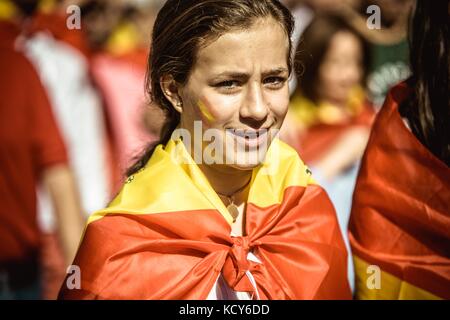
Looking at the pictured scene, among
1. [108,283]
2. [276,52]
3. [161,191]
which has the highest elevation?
[276,52]

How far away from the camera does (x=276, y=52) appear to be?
220cm

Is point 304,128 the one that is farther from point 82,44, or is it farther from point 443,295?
point 443,295

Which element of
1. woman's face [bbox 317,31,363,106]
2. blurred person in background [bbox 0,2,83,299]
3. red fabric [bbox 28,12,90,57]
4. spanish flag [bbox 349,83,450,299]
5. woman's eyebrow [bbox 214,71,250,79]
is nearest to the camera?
woman's eyebrow [bbox 214,71,250,79]

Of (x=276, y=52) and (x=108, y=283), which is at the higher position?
(x=276, y=52)

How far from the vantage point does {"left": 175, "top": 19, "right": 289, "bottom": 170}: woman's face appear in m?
2.16

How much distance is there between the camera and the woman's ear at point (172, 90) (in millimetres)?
2324

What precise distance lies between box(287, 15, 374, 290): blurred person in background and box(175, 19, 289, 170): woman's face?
2.48 m

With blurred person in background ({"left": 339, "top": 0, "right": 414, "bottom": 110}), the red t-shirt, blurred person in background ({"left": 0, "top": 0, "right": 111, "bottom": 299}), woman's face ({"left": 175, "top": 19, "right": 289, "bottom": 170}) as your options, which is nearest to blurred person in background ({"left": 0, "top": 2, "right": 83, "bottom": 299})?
Result: the red t-shirt

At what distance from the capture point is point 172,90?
234 centimetres

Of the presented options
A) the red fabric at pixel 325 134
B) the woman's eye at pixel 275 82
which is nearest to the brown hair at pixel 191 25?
the woman's eye at pixel 275 82

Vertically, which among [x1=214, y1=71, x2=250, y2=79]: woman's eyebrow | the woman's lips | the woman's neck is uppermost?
[x1=214, y1=71, x2=250, y2=79]: woman's eyebrow

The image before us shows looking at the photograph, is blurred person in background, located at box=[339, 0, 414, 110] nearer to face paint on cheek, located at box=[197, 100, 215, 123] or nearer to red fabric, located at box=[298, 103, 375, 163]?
red fabric, located at box=[298, 103, 375, 163]
